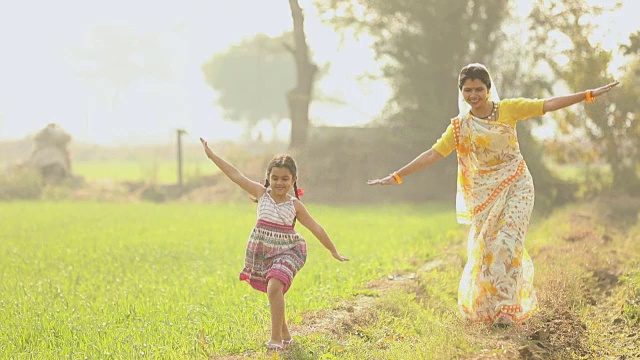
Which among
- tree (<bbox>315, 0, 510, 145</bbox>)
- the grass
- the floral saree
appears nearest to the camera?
the floral saree

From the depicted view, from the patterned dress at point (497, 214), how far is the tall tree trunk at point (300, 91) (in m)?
20.2

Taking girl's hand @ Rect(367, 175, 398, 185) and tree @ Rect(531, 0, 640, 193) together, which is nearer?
girl's hand @ Rect(367, 175, 398, 185)

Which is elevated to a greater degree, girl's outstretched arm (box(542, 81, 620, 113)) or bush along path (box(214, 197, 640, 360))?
girl's outstretched arm (box(542, 81, 620, 113))

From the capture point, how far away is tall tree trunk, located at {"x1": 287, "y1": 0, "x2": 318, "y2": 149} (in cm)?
2769

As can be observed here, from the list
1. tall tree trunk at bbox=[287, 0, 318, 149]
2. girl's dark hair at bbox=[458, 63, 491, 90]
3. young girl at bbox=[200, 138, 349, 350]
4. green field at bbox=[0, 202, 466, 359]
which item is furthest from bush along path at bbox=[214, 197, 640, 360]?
tall tree trunk at bbox=[287, 0, 318, 149]

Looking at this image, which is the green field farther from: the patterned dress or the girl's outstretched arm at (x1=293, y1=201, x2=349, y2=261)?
the girl's outstretched arm at (x1=293, y1=201, x2=349, y2=261)

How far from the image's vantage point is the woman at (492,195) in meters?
6.67

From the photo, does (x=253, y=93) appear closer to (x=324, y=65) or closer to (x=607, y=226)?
(x=324, y=65)

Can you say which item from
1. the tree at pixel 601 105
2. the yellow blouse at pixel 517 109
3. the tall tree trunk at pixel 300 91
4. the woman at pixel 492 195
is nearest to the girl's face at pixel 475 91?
the woman at pixel 492 195

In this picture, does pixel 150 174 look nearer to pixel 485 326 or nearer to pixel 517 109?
pixel 517 109

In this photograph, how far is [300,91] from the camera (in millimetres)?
28203

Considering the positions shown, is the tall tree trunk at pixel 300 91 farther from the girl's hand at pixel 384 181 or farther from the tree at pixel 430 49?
the girl's hand at pixel 384 181

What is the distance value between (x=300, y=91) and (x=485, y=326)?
872 inches

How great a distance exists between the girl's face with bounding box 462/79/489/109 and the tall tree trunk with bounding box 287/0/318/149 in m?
20.4
